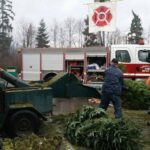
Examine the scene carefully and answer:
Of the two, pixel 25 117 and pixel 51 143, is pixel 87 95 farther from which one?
pixel 51 143

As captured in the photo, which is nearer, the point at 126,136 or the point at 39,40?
the point at 126,136

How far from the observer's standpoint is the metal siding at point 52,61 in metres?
23.2

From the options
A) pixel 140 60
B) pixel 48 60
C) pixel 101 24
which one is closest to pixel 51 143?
pixel 101 24

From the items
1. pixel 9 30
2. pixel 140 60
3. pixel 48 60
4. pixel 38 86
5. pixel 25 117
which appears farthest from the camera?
pixel 9 30

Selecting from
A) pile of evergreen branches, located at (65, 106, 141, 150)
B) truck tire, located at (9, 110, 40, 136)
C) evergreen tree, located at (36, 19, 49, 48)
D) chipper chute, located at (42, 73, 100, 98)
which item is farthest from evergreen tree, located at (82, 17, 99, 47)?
pile of evergreen branches, located at (65, 106, 141, 150)

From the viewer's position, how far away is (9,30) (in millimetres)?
79688

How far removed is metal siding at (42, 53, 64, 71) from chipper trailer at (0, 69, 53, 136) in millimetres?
12755

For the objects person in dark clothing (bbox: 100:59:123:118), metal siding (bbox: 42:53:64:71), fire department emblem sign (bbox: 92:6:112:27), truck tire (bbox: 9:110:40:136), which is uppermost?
fire department emblem sign (bbox: 92:6:112:27)

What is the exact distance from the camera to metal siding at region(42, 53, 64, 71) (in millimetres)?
23219

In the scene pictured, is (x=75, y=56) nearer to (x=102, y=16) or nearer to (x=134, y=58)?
(x=134, y=58)

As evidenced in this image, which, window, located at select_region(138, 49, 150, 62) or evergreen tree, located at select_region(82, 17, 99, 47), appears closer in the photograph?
window, located at select_region(138, 49, 150, 62)

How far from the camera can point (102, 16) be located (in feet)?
55.0

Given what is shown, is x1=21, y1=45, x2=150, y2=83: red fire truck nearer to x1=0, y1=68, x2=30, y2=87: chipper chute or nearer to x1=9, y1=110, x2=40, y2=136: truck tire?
x1=0, y1=68, x2=30, y2=87: chipper chute

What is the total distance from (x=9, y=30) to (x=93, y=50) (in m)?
58.7
